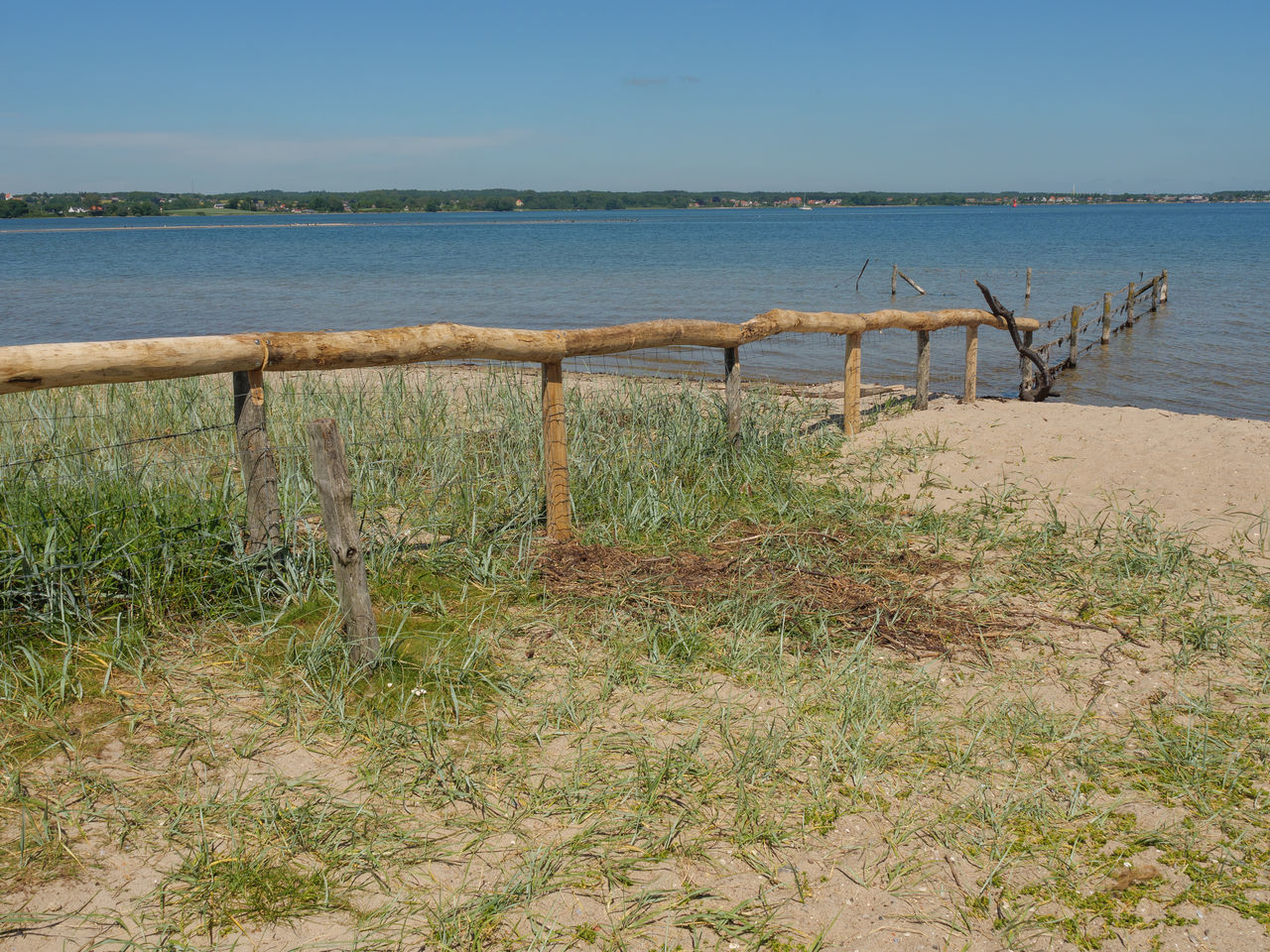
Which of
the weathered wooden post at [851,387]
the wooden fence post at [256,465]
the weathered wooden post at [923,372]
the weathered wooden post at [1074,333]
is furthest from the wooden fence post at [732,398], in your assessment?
the weathered wooden post at [1074,333]

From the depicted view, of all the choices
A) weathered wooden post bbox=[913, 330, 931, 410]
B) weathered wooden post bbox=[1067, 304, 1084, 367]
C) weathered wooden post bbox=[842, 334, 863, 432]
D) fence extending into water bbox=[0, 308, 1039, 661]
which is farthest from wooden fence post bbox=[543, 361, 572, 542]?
weathered wooden post bbox=[1067, 304, 1084, 367]

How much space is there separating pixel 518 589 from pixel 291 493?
1426 millimetres

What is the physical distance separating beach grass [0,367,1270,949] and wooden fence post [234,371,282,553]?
12 centimetres

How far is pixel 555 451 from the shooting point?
18.0 feet

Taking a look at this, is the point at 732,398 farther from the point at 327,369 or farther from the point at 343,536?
the point at 343,536

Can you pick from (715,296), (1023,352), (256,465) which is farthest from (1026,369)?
(715,296)

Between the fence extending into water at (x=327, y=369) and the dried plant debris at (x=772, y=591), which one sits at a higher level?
the fence extending into water at (x=327, y=369)

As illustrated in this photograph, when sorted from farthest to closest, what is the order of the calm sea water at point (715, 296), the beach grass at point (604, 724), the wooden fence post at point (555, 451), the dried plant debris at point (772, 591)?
the calm sea water at point (715, 296) → the wooden fence post at point (555, 451) → the dried plant debris at point (772, 591) → the beach grass at point (604, 724)

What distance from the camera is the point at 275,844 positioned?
2.84 metres

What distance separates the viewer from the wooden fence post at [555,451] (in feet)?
18.0

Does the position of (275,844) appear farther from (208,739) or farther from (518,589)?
(518,589)

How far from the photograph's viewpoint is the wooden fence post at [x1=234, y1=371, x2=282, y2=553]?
427 centimetres

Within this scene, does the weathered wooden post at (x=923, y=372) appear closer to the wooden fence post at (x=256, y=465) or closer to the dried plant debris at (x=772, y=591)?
the dried plant debris at (x=772, y=591)

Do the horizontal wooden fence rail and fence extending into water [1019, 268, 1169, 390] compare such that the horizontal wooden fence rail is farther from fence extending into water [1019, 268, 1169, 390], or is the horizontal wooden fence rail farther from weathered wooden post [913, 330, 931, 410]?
fence extending into water [1019, 268, 1169, 390]
